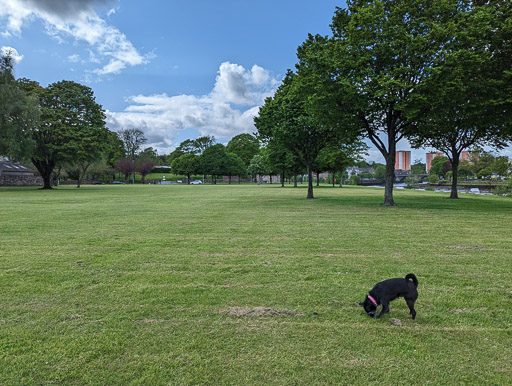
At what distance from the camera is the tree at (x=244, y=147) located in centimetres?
11406

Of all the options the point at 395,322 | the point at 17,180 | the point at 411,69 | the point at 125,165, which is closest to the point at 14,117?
the point at 411,69

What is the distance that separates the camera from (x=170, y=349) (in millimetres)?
2967

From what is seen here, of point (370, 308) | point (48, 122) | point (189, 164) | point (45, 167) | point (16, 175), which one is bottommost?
point (370, 308)

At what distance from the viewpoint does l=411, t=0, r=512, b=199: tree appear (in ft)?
50.0

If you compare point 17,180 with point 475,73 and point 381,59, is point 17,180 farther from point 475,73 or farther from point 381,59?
point 475,73

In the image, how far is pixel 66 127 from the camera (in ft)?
129

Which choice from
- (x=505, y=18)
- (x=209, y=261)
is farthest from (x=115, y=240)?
(x=505, y=18)

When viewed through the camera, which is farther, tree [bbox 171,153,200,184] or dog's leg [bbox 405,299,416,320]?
tree [bbox 171,153,200,184]

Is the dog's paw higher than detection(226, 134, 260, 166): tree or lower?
lower

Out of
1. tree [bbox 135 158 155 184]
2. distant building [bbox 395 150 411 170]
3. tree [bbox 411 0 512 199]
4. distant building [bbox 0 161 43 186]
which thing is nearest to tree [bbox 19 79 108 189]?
distant building [bbox 0 161 43 186]

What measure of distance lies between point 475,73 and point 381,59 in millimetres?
5566

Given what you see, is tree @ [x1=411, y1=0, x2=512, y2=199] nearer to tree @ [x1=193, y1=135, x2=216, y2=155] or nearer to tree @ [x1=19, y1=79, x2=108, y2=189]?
tree @ [x1=19, y1=79, x2=108, y2=189]

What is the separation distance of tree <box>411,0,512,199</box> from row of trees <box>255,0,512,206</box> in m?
0.05

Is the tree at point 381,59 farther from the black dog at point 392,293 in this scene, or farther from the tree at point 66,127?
the tree at point 66,127
